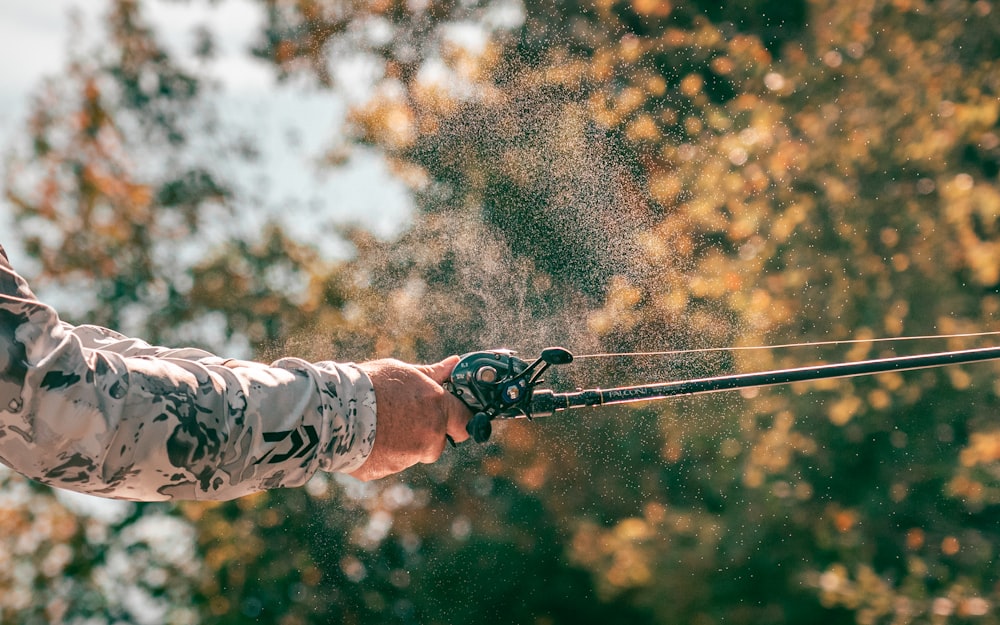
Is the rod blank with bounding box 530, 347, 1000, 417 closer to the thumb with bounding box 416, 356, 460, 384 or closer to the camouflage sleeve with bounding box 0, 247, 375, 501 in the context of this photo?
the thumb with bounding box 416, 356, 460, 384

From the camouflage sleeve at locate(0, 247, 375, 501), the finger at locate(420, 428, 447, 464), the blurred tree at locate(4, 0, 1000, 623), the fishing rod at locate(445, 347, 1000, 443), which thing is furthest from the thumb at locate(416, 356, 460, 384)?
the blurred tree at locate(4, 0, 1000, 623)

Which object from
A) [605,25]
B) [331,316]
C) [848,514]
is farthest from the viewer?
[331,316]

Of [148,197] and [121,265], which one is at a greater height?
[148,197]

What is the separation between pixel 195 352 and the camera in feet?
7.71

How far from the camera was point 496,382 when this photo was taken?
250 cm

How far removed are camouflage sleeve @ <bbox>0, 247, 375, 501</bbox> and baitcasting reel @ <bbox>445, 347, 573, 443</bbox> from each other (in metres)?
0.32

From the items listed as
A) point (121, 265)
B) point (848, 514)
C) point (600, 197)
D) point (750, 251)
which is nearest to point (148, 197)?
point (121, 265)

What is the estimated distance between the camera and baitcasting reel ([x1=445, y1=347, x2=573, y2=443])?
2486 mm

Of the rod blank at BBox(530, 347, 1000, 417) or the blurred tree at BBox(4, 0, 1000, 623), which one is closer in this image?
the rod blank at BBox(530, 347, 1000, 417)

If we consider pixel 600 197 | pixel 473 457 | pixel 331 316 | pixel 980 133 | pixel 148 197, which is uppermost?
pixel 980 133

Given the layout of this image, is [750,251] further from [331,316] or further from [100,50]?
[100,50]

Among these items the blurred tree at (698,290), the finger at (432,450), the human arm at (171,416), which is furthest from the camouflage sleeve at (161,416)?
the blurred tree at (698,290)

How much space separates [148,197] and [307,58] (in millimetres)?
2682

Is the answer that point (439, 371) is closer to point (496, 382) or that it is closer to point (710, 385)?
point (496, 382)
